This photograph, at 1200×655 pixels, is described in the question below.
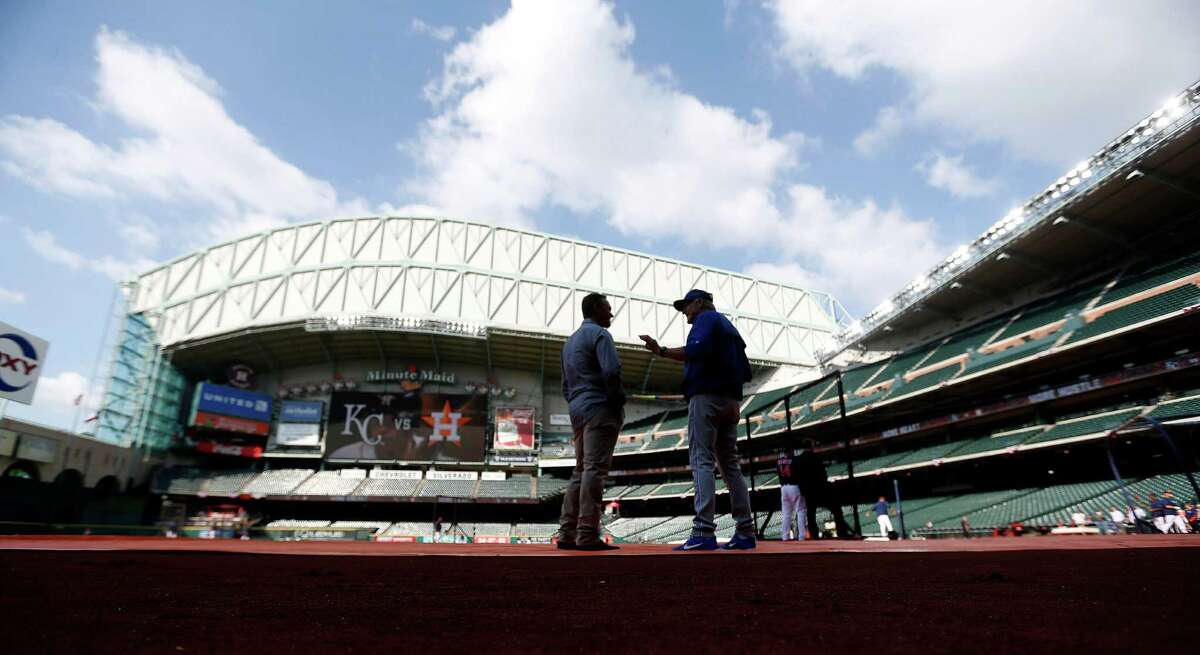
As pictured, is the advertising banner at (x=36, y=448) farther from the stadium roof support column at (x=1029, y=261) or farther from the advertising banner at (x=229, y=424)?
the stadium roof support column at (x=1029, y=261)

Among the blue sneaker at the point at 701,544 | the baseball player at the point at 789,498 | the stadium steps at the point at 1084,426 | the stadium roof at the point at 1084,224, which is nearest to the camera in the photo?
the blue sneaker at the point at 701,544

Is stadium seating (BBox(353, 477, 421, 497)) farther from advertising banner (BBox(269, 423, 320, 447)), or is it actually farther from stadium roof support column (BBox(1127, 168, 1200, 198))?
stadium roof support column (BBox(1127, 168, 1200, 198))

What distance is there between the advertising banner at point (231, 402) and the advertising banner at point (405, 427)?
3600 mm

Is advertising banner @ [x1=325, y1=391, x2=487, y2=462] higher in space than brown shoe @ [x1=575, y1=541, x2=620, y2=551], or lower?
higher

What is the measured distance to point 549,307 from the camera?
31.1m

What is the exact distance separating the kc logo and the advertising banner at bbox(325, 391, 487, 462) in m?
12.7

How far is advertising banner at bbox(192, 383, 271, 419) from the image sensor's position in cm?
2892

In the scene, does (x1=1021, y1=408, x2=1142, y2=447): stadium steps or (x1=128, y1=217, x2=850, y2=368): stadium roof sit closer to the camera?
(x1=1021, y1=408, x2=1142, y2=447): stadium steps

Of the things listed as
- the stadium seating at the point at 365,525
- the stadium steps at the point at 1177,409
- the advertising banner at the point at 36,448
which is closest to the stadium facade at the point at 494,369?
the stadium seating at the point at 365,525

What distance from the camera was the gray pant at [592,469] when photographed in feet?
11.2

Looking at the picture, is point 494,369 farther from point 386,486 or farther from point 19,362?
point 19,362

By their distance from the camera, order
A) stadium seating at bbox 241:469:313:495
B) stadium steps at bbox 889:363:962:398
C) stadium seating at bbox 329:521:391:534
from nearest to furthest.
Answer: stadium steps at bbox 889:363:962:398 < stadium seating at bbox 329:521:391:534 < stadium seating at bbox 241:469:313:495

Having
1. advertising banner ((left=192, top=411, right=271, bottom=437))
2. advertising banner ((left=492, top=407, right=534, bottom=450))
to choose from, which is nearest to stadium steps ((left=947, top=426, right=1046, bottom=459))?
advertising banner ((left=492, top=407, right=534, bottom=450))

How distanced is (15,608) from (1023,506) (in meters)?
16.9
